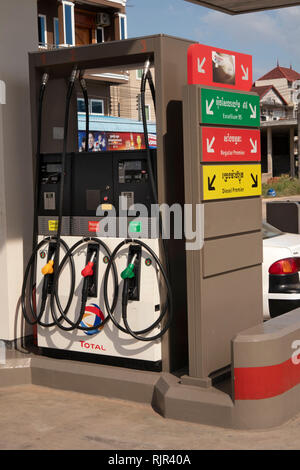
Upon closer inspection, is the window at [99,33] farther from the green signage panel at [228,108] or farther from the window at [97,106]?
the green signage panel at [228,108]

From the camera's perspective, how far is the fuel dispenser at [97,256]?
5.17m

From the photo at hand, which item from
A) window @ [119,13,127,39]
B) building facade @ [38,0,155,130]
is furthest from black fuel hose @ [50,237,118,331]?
window @ [119,13,127,39]

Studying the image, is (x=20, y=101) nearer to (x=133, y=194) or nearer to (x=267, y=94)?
(x=133, y=194)

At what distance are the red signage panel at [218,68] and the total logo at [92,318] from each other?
1887 mm

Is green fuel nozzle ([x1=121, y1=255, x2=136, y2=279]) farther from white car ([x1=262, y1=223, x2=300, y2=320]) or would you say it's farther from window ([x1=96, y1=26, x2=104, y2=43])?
window ([x1=96, y1=26, x2=104, y2=43])

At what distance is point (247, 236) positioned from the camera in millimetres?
5336

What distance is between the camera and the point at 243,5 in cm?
788

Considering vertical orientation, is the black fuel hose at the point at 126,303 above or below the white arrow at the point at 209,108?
below

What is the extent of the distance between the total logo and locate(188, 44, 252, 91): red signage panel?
1.89 m

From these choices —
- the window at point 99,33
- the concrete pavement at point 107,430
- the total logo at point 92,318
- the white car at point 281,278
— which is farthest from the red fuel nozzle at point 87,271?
the window at point 99,33

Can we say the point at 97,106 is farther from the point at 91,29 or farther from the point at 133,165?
the point at 133,165

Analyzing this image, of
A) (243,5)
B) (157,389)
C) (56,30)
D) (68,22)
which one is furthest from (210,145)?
(56,30)

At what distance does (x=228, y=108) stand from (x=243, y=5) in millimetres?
3319
